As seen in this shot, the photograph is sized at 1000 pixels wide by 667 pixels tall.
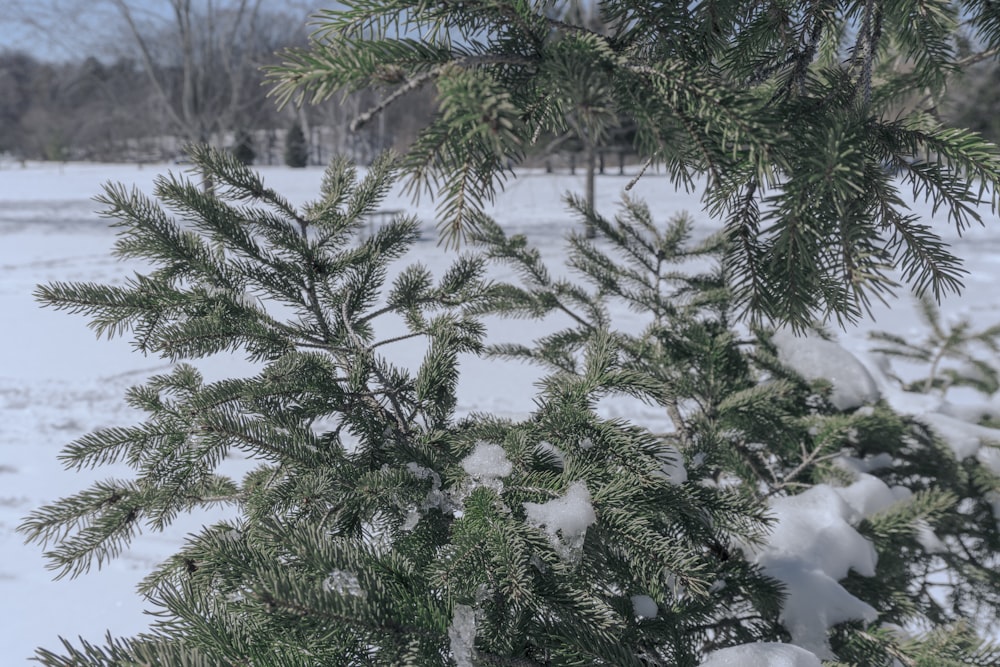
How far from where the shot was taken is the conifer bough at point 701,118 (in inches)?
17.4

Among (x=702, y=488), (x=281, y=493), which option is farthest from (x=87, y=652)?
(x=702, y=488)

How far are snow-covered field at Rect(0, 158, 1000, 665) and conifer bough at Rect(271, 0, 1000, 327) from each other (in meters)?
0.10

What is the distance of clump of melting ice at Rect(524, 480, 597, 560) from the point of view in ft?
2.01

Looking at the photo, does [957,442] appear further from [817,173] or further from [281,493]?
[281,493]

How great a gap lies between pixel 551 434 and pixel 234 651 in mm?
401

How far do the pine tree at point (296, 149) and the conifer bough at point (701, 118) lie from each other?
90.8 feet

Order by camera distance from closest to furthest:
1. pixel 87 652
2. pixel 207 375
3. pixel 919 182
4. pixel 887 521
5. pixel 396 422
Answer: pixel 87 652
pixel 919 182
pixel 396 422
pixel 887 521
pixel 207 375

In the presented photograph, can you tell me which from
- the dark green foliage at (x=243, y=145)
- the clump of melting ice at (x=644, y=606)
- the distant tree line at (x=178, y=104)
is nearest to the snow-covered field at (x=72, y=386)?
the clump of melting ice at (x=644, y=606)

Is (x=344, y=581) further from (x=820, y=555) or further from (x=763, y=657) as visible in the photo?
(x=820, y=555)

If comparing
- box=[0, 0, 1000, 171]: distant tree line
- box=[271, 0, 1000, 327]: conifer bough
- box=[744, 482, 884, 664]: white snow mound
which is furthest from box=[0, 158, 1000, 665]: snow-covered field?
box=[0, 0, 1000, 171]: distant tree line

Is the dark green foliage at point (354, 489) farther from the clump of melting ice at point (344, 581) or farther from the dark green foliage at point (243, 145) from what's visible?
the dark green foliage at point (243, 145)

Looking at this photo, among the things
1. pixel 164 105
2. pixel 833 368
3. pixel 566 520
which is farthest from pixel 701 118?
pixel 164 105

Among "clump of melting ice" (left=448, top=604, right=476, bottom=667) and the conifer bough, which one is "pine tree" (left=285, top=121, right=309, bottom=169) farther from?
"clump of melting ice" (left=448, top=604, right=476, bottom=667)

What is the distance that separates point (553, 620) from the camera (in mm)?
616
